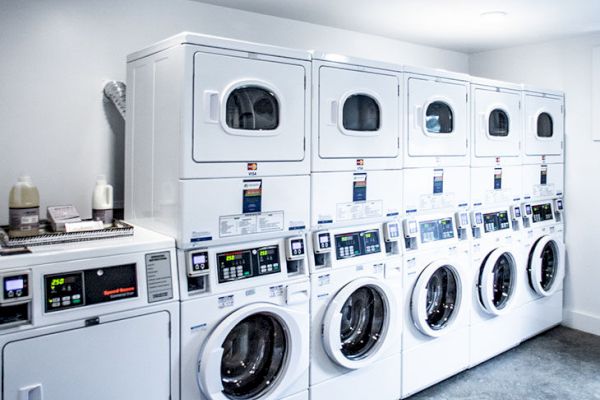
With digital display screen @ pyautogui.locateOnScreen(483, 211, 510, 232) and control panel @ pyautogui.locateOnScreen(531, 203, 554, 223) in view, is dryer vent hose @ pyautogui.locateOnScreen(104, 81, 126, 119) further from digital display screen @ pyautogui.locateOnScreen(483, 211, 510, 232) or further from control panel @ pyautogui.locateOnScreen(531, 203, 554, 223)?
control panel @ pyautogui.locateOnScreen(531, 203, 554, 223)

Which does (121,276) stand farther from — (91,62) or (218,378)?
(91,62)

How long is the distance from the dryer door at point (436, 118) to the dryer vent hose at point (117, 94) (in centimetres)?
170

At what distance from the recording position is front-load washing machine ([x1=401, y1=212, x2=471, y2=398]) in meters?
3.26

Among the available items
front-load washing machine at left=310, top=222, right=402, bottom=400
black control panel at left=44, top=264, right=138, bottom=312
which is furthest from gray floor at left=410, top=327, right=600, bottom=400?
black control panel at left=44, top=264, right=138, bottom=312

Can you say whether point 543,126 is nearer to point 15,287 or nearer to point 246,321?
point 246,321

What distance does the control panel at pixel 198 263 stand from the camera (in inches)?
92.0

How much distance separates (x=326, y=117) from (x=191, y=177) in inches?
33.6

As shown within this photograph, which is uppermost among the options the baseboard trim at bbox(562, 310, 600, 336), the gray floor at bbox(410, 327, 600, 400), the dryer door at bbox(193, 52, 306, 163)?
the dryer door at bbox(193, 52, 306, 163)

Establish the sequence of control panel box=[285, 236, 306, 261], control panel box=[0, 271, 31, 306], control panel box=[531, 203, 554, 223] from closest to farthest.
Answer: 1. control panel box=[0, 271, 31, 306]
2. control panel box=[285, 236, 306, 261]
3. control panel box=[531, 203, 554, 223]

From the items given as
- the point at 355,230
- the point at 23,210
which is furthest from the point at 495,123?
the point at 23,210

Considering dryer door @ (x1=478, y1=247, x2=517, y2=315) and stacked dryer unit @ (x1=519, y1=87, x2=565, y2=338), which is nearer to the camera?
dryer door @ (x1=478, y1=247, x2=517, y2=315)

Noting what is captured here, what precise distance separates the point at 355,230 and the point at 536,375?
1917 mm

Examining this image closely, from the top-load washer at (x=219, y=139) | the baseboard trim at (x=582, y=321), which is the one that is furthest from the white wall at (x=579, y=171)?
the top-load washer at (x=219, y=139)

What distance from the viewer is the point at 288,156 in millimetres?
2613
